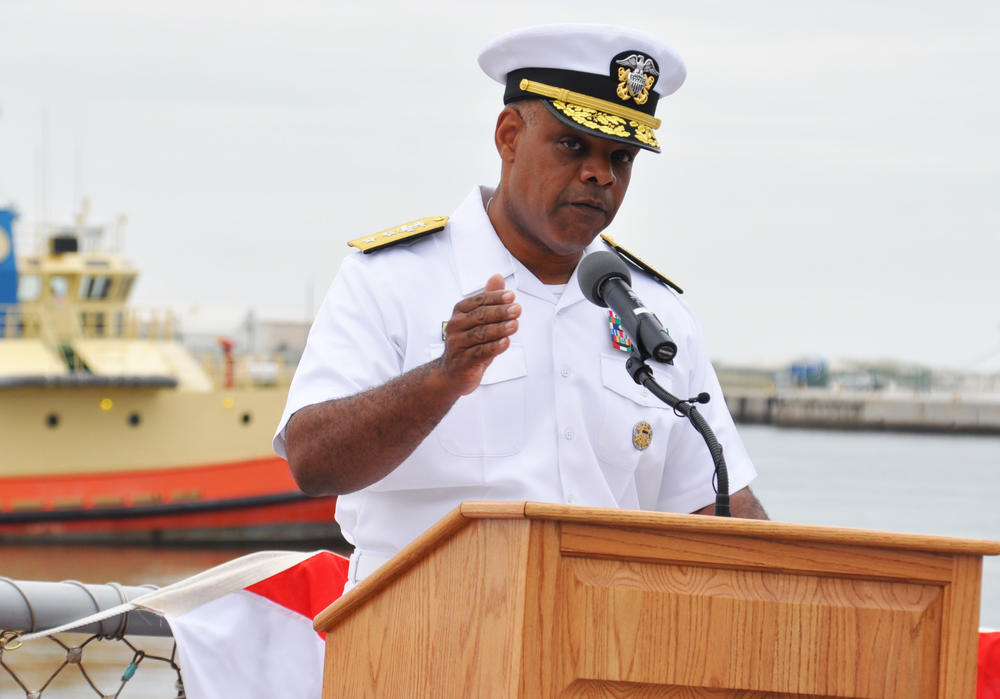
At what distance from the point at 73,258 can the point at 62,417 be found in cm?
291

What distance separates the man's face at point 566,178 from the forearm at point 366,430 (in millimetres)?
449

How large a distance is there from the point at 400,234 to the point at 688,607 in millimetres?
1024

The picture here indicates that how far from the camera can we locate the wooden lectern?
153 cm

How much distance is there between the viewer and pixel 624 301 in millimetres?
1898

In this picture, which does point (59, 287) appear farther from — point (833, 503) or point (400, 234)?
point (833, 503)

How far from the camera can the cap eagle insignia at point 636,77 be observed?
2330 mm

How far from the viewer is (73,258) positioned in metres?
20.8

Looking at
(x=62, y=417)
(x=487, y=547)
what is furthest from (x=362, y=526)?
(x=62, y=417)

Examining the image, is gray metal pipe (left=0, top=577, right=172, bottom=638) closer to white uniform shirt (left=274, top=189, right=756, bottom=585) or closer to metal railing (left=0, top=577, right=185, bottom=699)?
metal railing (left=0, top=577, right=185, bottom=699)

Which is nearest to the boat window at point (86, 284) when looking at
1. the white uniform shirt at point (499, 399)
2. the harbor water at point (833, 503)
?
the harbor water at point (833, 503)

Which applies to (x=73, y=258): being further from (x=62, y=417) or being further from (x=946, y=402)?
(x=946, y=402)

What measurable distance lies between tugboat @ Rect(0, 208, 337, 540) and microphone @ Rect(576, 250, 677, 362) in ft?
56.1

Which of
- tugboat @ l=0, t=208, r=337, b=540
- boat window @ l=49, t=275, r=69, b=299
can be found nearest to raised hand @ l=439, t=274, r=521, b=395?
tugboat @ l=0, t=208, r=337, b=540

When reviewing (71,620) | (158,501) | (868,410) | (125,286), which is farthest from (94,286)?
(868,410)
